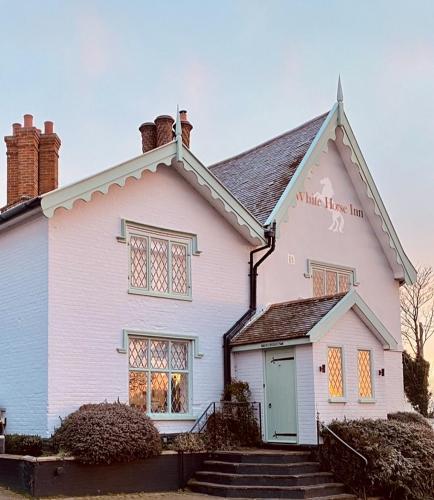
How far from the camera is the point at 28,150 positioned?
20391 mm

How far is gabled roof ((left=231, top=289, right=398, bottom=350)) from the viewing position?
17859mm

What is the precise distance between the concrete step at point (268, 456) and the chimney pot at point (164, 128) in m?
9.45

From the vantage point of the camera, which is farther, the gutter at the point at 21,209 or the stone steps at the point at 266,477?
the gutter at the point at 21,209

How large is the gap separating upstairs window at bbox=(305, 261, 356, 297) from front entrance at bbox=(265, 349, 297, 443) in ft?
12.6

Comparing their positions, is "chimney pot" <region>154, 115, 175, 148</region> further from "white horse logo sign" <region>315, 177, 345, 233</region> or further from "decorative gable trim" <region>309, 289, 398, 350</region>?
"decorative gable trim" <region>309, 289, 398, 350</region>

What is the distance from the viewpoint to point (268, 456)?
1681cm

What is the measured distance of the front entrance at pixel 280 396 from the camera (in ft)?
59.4

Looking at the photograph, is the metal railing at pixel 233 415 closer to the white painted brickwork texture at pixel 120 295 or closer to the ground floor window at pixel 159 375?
the white painted brickwork texture at pixel 120 295

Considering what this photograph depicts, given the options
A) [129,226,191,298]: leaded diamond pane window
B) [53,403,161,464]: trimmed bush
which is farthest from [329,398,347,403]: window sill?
[129,226,191,298]: leaded diamond pane window

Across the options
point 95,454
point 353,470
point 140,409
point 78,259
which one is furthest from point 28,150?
point 353,470

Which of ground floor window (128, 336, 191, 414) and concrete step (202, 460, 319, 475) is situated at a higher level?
ground floor window (128, 336, 191, 414)

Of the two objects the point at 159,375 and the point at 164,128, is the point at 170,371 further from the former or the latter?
the point at 164,128

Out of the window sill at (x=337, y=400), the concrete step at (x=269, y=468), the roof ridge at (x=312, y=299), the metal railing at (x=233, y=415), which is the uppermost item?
the roof ridge at (x=312, y=299)

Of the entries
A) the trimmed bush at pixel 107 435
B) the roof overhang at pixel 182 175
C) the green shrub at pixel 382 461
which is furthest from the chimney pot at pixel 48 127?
the green shrub at pixel 382 461
